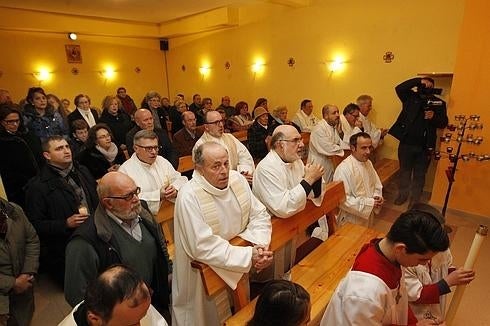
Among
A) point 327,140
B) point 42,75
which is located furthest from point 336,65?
point 42,75

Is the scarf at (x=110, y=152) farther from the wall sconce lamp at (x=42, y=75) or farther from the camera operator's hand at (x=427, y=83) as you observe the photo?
the wall sconce lamp at (x=42, y=75)

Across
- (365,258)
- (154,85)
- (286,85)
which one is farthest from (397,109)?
(154,85)

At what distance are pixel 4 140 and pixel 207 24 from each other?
662 cm

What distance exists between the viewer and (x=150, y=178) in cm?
337

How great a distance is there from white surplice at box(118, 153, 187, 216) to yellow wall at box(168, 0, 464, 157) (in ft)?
16.3

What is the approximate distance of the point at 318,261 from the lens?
2699 millimetres

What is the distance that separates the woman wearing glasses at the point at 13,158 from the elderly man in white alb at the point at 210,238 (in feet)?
8.69

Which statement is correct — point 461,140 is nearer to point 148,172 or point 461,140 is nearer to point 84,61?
point 148,172

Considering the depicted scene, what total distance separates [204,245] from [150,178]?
145cm

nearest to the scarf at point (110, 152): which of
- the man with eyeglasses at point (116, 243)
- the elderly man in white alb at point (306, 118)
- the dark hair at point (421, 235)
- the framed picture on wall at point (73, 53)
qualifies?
the man with eyeglasses at point (116, 243)

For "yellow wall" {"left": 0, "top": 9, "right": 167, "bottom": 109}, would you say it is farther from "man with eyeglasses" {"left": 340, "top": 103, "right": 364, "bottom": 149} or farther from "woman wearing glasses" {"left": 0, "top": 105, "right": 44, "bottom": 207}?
"man with eyeglasses" {"left": 340, "top": 103, "right": 364, "bottom": 149}

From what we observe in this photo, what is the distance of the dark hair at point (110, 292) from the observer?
1.36 metres

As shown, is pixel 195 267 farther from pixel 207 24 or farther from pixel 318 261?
pixel 207 24

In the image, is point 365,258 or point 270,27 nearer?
point 365,258
